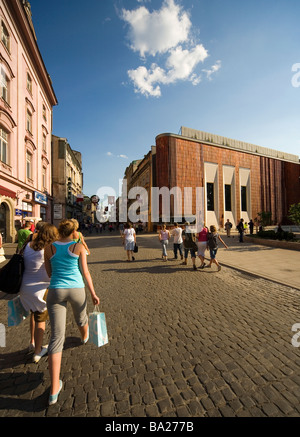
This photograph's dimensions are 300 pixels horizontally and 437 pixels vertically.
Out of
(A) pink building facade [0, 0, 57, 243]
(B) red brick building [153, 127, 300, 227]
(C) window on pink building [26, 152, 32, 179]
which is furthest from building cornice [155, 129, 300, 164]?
(C) window on pink building [26, 152, 32, 179]

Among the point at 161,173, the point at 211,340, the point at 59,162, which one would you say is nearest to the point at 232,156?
the point at 161,173

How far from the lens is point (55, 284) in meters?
2.12

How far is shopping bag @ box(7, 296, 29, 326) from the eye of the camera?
254 centimetres

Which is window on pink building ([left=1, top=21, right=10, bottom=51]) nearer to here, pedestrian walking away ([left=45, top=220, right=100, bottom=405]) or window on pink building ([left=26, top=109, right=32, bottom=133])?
window on pink building ([left=26, top=109, right=32, bottom=133])

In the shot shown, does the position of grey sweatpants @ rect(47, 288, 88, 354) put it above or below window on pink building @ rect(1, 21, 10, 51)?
below

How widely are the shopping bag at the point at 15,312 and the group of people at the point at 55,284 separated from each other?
0.18 meters

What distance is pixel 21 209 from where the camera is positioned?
16.3m

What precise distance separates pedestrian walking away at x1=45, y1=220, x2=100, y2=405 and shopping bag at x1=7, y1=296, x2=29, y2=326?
0.79 metres

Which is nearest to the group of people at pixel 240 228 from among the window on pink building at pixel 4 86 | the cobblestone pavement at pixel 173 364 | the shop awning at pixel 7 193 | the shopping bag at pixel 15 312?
the cobblestone pavement at pixel 173 364

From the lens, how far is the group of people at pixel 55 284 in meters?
1.99

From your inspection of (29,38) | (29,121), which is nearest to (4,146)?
(29,121)

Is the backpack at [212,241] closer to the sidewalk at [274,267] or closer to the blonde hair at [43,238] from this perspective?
the sidewalk at [274,267]

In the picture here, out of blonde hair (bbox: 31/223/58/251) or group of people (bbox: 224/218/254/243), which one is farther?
group of people (bbox: 224/218/254/243)

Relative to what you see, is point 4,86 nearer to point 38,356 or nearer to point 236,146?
point 38,356
